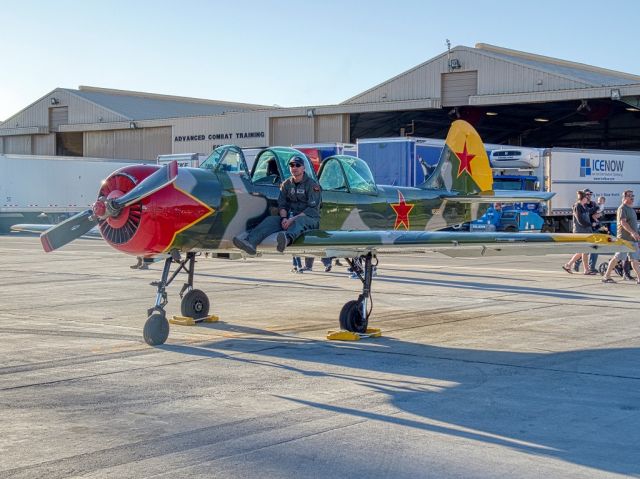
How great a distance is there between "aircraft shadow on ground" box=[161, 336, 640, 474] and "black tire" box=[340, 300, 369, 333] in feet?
1.11

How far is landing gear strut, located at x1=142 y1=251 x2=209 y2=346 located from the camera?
10523 mm

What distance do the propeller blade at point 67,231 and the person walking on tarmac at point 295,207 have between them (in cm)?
183

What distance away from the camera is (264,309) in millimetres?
13945

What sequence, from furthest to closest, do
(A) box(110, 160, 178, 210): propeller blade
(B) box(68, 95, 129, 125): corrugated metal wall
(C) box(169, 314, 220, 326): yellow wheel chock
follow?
(B) box(68, 95, 129, 125): corrugated metal wall, (C) box(169, 314, 220, 326): yellow wheel chock, (A) box(110, 160, 178, 210): propeller blade

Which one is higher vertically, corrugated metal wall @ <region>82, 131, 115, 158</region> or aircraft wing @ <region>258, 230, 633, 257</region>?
corrugated metal wall @ <region>82, 131, 115, 158</region>

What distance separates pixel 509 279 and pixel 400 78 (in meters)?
29.3

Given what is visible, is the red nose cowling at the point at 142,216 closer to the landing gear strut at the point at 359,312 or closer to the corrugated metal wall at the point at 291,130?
the landing gear strut at the point at 359,312

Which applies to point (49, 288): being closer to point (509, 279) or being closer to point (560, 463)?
point (509, 279)

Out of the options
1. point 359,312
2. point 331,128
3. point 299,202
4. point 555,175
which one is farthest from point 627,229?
point 331,128

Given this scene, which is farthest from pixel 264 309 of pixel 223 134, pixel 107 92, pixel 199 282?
pixel 107 92

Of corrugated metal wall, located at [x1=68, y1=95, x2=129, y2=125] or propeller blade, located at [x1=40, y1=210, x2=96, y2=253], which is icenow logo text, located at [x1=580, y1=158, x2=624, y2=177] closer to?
corrugated metal wall, located at [x1=68, y1=95, x2=129, y2=125]

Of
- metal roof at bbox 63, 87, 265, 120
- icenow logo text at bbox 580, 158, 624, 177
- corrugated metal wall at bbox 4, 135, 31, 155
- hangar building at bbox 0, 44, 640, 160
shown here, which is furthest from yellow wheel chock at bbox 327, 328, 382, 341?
corrugated metal wall at bbox 4, 135, 31, 155

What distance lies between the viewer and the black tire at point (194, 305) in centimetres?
1243

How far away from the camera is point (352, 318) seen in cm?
1125
